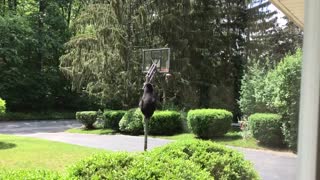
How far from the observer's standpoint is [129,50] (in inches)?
167

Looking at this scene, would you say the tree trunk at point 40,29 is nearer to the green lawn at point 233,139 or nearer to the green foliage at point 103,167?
the green lawn at point 233,139

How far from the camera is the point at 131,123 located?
3.72 m

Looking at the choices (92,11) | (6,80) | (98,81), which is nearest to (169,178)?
(6,80)

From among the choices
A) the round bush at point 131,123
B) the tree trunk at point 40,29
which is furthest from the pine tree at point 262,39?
the tree trunk at point 40,29

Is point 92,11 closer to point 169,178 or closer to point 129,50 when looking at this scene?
point 129,50

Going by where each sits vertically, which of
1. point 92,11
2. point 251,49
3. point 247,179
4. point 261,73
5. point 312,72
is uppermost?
point 92,11

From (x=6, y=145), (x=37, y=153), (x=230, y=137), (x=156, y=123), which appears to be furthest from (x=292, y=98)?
(x=156, y=123)

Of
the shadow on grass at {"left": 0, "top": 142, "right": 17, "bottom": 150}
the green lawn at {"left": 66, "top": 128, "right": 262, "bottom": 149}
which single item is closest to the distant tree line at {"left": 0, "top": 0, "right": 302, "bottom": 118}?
the green lawn at {"left": 66, "top": 128, "right": 262, "bottom": 149}

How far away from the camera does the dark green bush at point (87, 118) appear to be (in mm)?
2766

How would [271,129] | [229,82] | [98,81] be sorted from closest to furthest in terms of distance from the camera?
[271,129]
[229,82]
[98,81]

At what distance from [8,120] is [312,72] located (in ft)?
9.33

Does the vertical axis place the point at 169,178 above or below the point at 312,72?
below

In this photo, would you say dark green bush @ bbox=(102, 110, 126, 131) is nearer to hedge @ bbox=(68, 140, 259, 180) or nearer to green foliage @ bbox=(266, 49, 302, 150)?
hedge @ bbox=(68, 140, 259, 180)

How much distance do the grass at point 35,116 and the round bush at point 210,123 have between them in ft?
4.43
